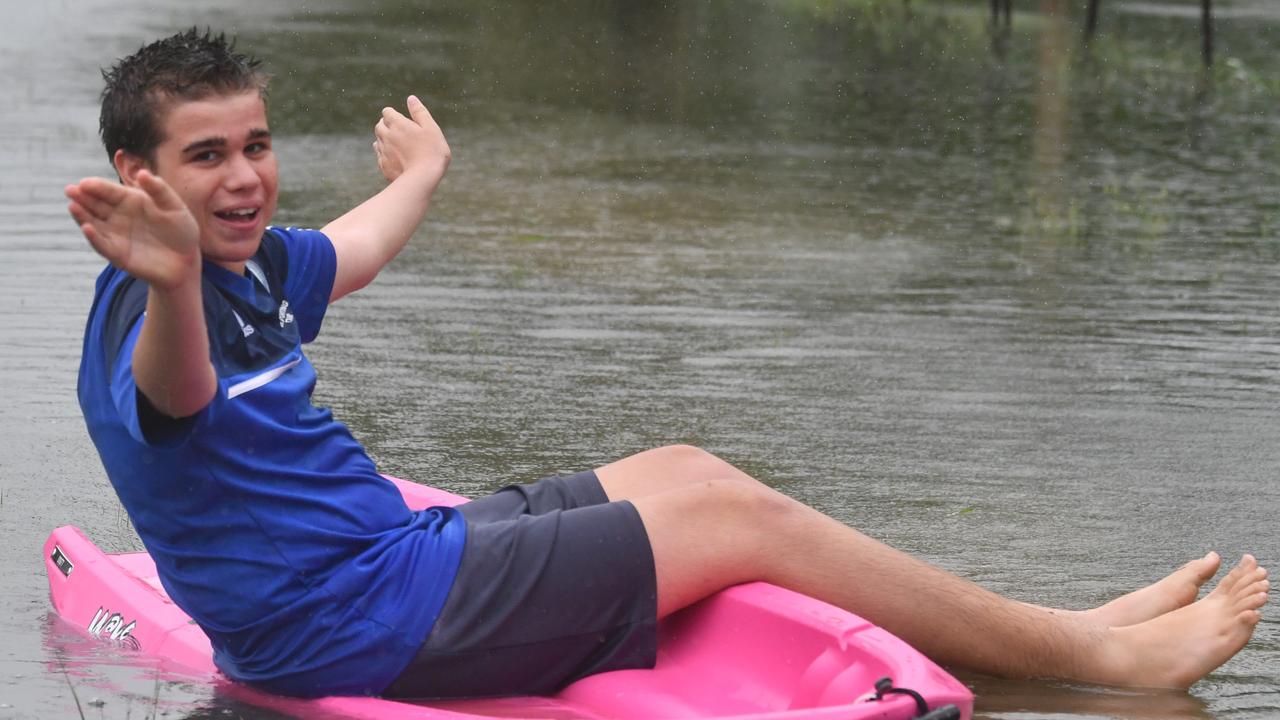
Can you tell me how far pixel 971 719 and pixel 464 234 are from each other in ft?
18.7

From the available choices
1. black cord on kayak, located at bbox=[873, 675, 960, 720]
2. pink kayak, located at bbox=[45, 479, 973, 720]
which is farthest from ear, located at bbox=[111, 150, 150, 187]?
black cord on kayak, located at bbox=[873, 675, 960, 720]

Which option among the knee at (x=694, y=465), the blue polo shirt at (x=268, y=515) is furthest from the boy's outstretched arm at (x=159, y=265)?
the knee at (x=694, y=465)

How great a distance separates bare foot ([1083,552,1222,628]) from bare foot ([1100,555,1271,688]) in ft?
0.31

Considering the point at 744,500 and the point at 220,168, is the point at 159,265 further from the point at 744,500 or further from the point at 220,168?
the point at 744,500

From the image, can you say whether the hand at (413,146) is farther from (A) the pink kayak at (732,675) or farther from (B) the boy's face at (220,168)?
(A) the pink kayak at (732,675)

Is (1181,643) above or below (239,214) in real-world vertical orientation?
below

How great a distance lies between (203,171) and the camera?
312 cm

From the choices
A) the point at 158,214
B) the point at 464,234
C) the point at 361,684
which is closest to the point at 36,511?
the point at 361,684

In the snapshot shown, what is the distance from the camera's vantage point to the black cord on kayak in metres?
3.07

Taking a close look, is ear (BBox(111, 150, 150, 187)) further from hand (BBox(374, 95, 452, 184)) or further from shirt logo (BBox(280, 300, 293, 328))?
hand (BBox(374, 95, 452, 184))

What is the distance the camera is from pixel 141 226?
105 inches

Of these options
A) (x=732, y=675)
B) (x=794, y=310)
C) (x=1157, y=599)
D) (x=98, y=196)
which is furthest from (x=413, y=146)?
(x=794, y=310)

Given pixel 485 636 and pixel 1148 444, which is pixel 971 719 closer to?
pixel 485 636

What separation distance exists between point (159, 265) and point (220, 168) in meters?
0.49
